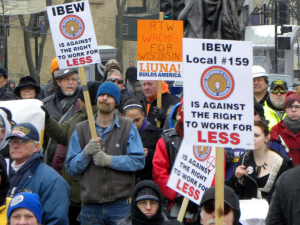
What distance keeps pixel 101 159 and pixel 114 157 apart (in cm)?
14

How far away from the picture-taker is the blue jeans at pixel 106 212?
550cm

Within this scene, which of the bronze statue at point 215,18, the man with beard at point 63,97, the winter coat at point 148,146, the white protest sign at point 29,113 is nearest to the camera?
the white protest sign at point 29,113

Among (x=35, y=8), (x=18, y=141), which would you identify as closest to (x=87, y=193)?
(x=18, y=141)

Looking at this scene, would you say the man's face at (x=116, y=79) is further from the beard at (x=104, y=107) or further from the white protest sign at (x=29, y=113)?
the beard at (x=104, y=107)

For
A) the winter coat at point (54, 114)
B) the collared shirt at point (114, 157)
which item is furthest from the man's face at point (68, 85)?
the collared shirt at point (114, 157)

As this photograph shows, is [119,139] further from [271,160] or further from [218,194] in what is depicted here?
[218,194]

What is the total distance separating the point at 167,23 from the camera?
8.00 metres

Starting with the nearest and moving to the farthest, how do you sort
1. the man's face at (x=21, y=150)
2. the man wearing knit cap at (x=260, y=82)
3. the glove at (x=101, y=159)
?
the man's face at (x=21, y=150)
the glove at (x=101, y=159)
the man wearing knit cap at (x=260, y=82)

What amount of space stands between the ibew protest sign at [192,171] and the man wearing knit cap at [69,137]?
144cm

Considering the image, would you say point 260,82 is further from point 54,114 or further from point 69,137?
point 69,137

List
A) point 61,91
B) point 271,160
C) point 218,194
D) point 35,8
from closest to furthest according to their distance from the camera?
1. point 218,194
2. point 271,160
3. point 61,91
4. point 35,8

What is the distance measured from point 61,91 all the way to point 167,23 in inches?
68.1

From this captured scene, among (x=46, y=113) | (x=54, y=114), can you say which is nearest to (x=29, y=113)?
(x=46, y=113)

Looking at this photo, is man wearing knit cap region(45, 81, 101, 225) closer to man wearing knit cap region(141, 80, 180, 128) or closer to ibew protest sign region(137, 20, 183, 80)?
man wearing knit cap region(141, 80, 180, 128)
